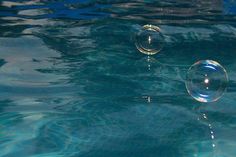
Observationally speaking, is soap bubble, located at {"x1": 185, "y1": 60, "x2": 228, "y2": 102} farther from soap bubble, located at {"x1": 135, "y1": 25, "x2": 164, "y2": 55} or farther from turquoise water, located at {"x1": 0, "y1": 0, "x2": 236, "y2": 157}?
soap bubble, located at {"x1": 135, "y1": 25, "x2": 164, "y2": 55}

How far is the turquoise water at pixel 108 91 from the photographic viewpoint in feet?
14.0

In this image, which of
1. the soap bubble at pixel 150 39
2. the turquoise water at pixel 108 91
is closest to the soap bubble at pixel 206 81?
the turquoise water at pixel 108 91

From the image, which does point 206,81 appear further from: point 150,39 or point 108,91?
point 150,39

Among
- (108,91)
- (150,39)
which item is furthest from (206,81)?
(150,39)

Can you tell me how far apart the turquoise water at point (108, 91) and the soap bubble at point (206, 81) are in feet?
1.03

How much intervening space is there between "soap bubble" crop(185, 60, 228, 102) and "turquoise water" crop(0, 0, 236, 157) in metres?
0.31

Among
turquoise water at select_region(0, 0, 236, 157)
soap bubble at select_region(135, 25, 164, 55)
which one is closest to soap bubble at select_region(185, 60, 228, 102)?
turquoise water at select_region(0, 0, 236, 157)

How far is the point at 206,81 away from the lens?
4895mm

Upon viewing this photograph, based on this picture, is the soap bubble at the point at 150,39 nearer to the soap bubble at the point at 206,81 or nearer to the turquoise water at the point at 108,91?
the turquoise water at the point at 108,91

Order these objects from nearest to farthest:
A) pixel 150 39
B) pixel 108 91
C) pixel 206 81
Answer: pixel 206 81 < pixel 108 91 < pixel 150 39

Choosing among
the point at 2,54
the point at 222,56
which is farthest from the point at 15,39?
the point at 222,56

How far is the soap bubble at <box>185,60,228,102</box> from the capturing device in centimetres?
487

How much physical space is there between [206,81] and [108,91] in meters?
1.52

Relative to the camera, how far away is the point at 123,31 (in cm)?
941
